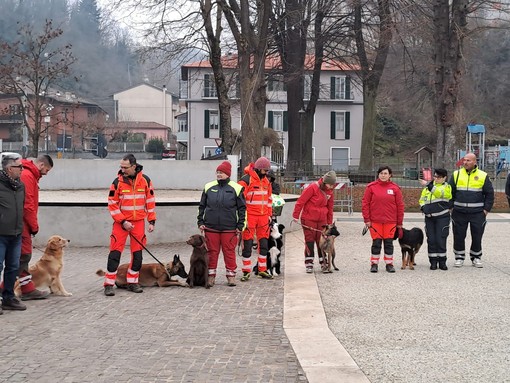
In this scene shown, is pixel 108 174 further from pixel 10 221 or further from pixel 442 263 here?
pixel 10 221

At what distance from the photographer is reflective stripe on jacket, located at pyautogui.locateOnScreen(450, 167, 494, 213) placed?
1245cm

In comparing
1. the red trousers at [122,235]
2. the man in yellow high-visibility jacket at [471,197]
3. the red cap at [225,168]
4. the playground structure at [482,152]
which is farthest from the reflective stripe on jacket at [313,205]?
the playground structure at [482,152]

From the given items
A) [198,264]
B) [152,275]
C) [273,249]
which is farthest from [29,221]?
[273,249]

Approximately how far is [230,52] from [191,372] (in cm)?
2673

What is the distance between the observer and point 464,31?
26.6 m

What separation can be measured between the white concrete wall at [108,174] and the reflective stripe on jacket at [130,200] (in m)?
12.3

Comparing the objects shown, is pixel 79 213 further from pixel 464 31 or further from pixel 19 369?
pixel 464 31

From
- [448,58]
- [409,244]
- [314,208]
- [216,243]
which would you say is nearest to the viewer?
[216,243]

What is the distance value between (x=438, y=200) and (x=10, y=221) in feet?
23.4

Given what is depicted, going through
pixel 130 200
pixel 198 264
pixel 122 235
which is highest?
pixel 130 200

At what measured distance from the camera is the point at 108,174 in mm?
22781

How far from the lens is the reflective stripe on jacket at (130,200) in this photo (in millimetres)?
9914

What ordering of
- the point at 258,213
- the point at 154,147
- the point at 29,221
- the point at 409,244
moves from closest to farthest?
1. the point at 29,221
2. the point at 258,213
3. the point at 409,244
4. the point at 154,147

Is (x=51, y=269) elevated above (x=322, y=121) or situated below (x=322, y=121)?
below
